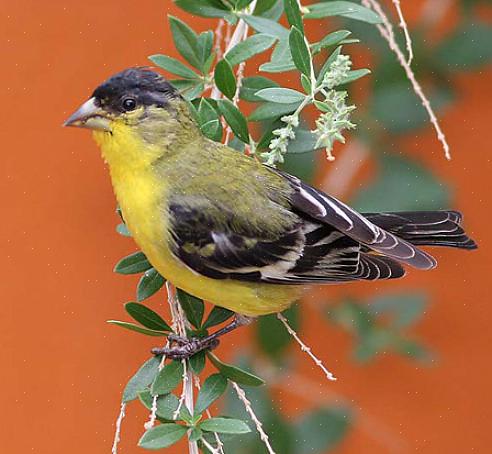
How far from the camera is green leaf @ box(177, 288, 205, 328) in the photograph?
1.22 metres

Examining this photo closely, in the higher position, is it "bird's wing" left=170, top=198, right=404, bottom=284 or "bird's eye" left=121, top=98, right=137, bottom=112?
"bird's eye" left=121, top=98, right=137, bottom=112

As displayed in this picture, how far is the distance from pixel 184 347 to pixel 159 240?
0.50 feet

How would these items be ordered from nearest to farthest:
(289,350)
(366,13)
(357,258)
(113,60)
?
1. (366,13)
2. (357,258)
3. (289,350)
4. (113,60)

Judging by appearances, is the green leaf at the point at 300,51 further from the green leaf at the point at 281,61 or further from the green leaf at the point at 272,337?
the green leaf at the point at 272,337

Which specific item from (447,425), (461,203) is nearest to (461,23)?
(461,203)

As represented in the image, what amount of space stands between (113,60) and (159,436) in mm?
1390

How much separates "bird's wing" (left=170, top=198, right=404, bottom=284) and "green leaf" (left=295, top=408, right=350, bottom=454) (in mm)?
595

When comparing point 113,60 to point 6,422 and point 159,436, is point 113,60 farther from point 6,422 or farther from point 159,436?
point 159,436

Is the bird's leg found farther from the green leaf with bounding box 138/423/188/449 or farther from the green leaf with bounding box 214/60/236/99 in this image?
the green leaf with bounding box 214/60/236/99

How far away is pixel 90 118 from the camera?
1.22 m

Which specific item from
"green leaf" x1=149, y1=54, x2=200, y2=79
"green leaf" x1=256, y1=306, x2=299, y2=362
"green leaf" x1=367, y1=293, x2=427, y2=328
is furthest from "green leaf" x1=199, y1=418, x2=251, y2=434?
"green leaf" x1=367, y1=293, x2=427, y2=328

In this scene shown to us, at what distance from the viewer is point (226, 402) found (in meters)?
1.88

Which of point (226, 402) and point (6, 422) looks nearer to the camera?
point (226, 402)

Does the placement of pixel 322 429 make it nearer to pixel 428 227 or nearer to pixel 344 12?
pixel 428 227
